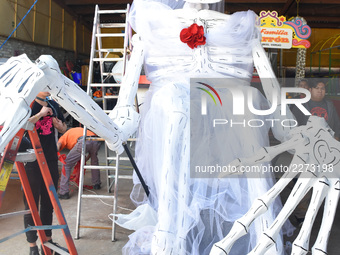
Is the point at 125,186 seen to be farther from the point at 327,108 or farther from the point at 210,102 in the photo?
the point at 210,102

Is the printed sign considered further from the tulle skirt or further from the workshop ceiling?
the workshop ceiling

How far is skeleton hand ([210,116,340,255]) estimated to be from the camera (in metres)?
1.36

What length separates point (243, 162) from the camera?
4.86 ft

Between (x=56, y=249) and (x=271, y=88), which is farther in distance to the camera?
(x=56, y=249)

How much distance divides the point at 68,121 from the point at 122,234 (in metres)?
6.42

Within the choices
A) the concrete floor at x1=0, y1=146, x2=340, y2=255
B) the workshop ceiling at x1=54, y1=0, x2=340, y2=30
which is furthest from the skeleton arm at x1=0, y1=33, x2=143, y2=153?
the workshop ceiling at x1=54, y1=0, x2=340, y2=30

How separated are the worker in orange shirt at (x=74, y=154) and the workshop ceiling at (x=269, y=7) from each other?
7.57 m

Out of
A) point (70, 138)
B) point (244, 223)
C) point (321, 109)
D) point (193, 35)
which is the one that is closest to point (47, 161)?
point (193, 35)

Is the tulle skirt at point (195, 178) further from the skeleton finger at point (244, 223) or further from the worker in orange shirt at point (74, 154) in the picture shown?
the worker in orange shirt at point (74, 154)

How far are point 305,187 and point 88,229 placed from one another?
2.45 meters

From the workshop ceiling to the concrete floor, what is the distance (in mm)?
8506

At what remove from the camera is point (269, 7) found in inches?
505

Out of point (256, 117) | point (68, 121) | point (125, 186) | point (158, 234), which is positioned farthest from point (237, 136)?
point (68, 121)

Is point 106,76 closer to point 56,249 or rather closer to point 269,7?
point 56,249
